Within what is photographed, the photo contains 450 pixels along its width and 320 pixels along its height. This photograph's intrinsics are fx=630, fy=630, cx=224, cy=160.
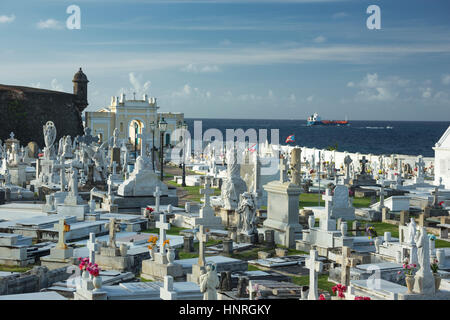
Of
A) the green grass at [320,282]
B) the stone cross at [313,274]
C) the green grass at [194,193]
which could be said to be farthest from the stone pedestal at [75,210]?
the stone cross at [313,274]

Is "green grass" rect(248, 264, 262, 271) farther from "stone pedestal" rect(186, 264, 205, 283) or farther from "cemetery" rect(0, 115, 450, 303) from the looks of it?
"stone pedestal" rect(186, 264, 205, 283)

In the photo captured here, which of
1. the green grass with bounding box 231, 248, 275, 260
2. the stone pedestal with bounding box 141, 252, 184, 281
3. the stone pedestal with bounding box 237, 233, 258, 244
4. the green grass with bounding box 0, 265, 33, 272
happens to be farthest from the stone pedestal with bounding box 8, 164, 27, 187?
the stone pedestal with bounding box 141, 252, 184, 281

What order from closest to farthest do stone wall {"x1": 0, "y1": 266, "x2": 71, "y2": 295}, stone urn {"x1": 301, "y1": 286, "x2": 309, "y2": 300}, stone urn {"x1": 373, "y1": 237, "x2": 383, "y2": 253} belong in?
stone urn {"x1": 301, "y1": 286, "x2": 309, "y2": 300}, stone wall {"x1": 0, "y1": 266, "x2": 71, "y2": 295}, stone urn {"x1": 373, "y1": 237, "x2": 383, "y2": 253}

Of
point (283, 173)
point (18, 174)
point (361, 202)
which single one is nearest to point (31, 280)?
point (283, 173)

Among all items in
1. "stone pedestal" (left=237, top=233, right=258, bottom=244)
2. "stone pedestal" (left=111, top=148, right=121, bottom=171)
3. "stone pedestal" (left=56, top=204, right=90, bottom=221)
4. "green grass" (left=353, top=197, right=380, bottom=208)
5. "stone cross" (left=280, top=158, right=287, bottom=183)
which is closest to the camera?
"stone pedestal" (left=237, top=233, right=258, bottom=244)
